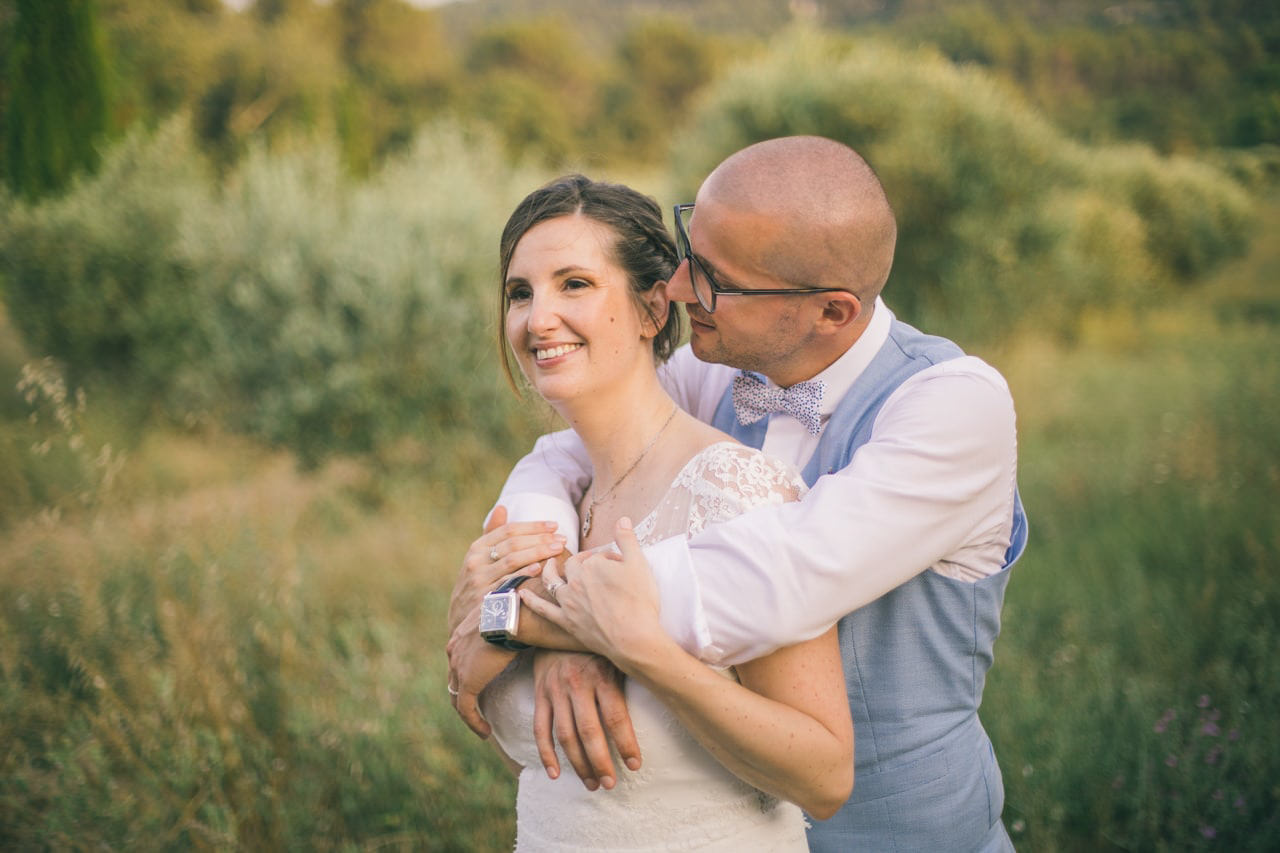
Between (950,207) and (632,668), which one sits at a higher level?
(632,668)

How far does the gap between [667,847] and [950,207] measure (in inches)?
470

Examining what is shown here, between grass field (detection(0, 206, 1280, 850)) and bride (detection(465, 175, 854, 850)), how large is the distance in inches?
71.7

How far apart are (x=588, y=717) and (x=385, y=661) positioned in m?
3.32

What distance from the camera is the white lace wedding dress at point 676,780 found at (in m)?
1.83

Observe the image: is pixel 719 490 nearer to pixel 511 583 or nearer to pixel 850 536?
pixel 850 536

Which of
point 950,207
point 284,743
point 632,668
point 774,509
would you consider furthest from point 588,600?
point 950,207

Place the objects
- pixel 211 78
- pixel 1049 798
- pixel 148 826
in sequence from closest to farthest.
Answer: pixel 148 826
pixel 1049 798
pixel 211 78

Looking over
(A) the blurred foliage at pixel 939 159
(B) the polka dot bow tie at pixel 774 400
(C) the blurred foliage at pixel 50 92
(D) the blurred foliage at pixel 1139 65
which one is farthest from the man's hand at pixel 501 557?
(C) the blurred foliage at pixel 50 92

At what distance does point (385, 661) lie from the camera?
4754 mm

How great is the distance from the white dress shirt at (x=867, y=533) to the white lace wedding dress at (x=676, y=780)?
16cm

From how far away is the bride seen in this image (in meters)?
1.64

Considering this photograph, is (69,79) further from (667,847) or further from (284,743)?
(667,847)

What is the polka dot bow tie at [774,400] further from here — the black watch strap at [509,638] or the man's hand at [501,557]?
the black watch strap at [509,638]

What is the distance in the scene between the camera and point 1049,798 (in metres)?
3.63
